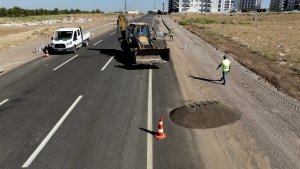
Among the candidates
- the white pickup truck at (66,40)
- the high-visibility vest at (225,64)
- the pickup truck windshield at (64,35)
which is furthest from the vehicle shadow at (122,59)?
the high-visibility vest at (225,64)

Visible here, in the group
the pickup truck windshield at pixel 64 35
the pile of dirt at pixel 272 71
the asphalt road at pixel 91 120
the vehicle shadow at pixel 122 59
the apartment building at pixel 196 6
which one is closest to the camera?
the asphalt road at pixel 91 120

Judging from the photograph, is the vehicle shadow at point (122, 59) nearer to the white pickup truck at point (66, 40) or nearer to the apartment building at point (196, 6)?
the white pickup truck at point (66, 40)

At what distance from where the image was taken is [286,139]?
7359 millimetres

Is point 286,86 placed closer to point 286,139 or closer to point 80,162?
point 286,139

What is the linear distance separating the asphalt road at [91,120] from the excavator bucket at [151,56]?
833 millimetres

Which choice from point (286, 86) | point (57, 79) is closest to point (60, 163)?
point (57, 79)

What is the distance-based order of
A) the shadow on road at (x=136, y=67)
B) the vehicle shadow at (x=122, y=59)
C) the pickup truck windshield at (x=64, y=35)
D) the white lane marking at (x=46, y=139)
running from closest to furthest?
the white lane marking at (x=46, y=139) → the shadow on road at (x=136, y=67) → the vehicle shadow at (x=122, y=59) → the pickup truck windshield at (x=64, y=35)

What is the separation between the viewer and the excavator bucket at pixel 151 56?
→ 15.1m

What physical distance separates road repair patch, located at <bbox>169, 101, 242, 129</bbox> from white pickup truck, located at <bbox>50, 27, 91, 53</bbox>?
1455 cm

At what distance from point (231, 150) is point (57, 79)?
10868mm

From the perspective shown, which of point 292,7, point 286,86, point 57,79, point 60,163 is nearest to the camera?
point 60,163

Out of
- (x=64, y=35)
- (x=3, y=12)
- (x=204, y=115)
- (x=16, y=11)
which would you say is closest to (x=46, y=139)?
(x=204, y=115)

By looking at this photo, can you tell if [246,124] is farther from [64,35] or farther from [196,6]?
[196,6]

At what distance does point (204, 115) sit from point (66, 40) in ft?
52.6
